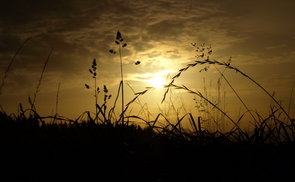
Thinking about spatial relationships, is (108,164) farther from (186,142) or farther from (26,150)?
(186,142)

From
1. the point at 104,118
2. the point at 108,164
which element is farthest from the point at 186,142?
the point at 104,118

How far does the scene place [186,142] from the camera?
2.37 metres

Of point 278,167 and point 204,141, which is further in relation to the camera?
point 204,141

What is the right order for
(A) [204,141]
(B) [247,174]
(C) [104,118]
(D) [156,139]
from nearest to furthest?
(B) [247,174]
(A) [204,141]
(D) [156,139]
(C) [104,118]

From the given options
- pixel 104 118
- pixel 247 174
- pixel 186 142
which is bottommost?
pixel 247 174

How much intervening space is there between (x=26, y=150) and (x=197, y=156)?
1.11 m

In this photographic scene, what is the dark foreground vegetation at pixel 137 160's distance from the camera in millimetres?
1732

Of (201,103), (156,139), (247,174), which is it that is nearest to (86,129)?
(156,139)

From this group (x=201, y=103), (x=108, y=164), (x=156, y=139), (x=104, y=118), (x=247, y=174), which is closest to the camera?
(x=247, y=174)

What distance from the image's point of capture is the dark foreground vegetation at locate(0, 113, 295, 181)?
68.2 inches

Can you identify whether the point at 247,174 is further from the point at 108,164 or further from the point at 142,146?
the point at 142,146

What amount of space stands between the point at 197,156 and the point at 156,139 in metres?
0.75

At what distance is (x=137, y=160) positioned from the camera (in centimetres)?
198

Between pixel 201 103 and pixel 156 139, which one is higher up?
pixel 201 103
